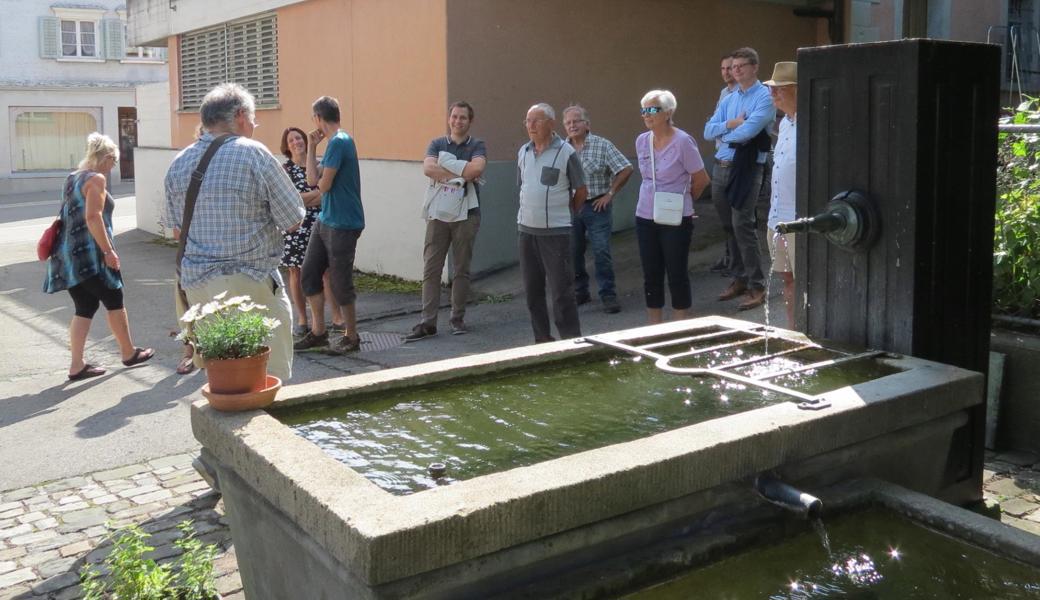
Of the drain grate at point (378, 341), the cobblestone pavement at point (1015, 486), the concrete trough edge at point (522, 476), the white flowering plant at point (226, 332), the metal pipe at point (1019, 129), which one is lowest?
the cobblestone pavement at point (1015, 486)

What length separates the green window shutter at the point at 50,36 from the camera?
1321 inches

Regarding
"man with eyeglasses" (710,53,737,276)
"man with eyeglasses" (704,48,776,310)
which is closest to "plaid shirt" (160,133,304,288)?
"man with eyeglasses" (704,48,776,310)

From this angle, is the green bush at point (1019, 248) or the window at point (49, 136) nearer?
the green bush at point (1019, 248)

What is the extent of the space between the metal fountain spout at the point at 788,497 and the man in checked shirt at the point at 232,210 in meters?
2.72

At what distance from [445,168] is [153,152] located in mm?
11993

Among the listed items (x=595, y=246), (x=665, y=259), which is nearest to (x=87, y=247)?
(x=665, y=259)

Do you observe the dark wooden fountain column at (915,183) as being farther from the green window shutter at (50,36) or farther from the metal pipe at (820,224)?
the green window shutter at (50,36)

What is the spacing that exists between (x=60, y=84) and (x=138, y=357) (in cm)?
2869

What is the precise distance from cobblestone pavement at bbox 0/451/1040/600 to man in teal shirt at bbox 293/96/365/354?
2.72 metres

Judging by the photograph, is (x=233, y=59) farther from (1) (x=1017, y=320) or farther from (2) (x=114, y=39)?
(2) (x=114, y=39)

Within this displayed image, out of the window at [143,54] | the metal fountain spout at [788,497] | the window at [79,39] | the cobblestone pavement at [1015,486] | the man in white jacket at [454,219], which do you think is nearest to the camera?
the metal fountain spout at [788,497]

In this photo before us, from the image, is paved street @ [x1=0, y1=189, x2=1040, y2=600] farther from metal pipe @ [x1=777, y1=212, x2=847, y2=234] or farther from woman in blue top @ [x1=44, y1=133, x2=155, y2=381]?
metal pipe @ [x1=777, y1=212, x2=847, y2=234]

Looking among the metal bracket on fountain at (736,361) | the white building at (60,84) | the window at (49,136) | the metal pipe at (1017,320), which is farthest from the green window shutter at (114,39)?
the metal pipe at (1017,320)

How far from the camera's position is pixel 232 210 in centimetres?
535
